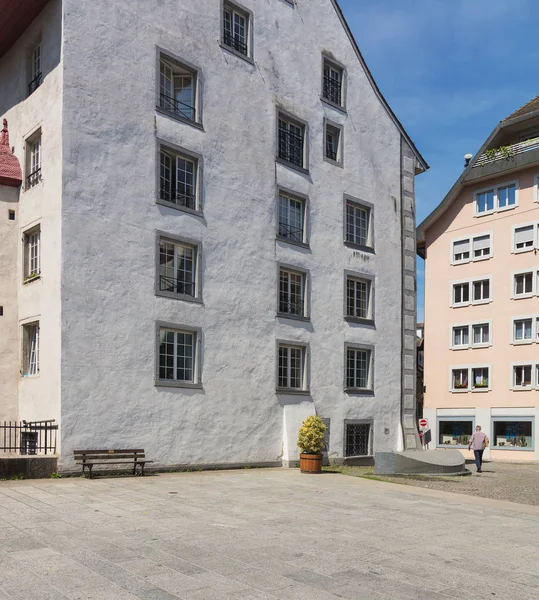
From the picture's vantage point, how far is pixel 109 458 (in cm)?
1773

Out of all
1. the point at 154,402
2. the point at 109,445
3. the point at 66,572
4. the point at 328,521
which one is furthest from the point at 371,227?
the point at 66,572

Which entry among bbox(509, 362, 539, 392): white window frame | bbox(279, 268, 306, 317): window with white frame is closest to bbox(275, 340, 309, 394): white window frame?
bbox(279, 268, 306, 317): window with white frame

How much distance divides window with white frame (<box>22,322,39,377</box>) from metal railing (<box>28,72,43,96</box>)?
22.9 ft

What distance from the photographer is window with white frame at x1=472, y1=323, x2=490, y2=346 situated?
4038 centimetres

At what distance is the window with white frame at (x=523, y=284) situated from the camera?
38.4 metres

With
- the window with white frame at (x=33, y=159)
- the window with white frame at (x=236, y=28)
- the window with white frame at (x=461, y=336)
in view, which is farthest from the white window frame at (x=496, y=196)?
the window with white frame at (x=33, y=159)

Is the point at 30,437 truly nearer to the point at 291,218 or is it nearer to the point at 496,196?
the point at 291,218

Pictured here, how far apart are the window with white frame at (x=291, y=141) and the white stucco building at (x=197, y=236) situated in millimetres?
81

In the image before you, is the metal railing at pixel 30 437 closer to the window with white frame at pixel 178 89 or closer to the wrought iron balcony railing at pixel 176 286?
the wrought iron balcony railing at pixel 176 286

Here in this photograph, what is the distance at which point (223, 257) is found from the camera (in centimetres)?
2242

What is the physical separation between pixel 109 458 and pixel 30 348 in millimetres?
4313

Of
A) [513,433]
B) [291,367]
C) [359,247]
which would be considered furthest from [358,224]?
[513,433]

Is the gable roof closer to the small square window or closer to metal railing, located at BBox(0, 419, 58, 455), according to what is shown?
the small square window

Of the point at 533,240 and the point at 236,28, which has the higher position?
the point at 236,28
